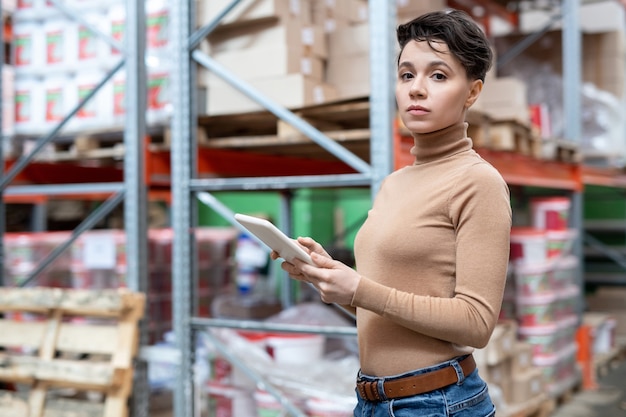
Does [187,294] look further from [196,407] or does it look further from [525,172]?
[525,172]

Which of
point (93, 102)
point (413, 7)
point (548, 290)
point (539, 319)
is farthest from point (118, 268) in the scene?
point (548, 290)

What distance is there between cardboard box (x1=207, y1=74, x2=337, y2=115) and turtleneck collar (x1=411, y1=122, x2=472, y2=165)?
199cm

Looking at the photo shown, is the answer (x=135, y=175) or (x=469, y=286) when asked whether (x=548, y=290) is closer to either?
(x=135, y=175)

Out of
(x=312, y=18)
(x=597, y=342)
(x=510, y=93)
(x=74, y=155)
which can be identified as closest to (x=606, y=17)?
(x=510, y=93)

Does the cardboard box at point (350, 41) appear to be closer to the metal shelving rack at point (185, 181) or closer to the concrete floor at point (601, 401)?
the metal shelving rack at point (185, 181)

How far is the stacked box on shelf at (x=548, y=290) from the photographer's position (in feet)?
17.7

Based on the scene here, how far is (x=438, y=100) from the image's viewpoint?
1668 millimetres

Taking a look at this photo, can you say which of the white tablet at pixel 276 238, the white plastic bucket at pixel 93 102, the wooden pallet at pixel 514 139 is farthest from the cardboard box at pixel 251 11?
the white tablet at pixel 276 238

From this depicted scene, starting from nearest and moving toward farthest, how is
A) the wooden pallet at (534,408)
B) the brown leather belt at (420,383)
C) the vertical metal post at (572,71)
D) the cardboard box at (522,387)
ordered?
1. the brown leather belt at (420,383)
2. the wooden pallet at (534,408)
3. the cardboard box at (522,387)
4. the vertical metal post at (572,71)

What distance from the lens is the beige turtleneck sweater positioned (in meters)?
1.59

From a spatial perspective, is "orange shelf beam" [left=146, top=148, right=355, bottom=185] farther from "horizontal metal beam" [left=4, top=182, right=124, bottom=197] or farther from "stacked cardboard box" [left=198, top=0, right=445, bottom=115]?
"stacked cardboard box" [left=198, top=0, right=445, bottom=115]

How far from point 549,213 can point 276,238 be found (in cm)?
471

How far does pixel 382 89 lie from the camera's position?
10.7 ft

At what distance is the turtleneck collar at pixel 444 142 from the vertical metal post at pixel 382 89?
1461 mm
